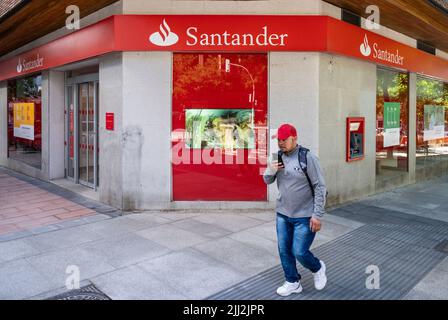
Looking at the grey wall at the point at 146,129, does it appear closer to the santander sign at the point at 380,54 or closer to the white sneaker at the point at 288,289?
the white sneaker at the point at 288,289

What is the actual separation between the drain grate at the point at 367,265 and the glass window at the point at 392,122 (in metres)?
3.67

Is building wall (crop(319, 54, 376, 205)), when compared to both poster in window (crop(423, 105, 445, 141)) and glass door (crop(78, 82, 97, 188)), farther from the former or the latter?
glass door (crop(78, 82, 97, 188))

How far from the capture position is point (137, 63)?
7.85 meters

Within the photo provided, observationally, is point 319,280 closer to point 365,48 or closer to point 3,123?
point 365,48

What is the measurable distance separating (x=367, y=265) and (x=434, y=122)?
10.2 meters

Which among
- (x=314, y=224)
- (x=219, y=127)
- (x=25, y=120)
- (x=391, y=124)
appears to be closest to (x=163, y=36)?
(x=219, y=127)

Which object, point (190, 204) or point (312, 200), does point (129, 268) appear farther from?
point (190, 204)

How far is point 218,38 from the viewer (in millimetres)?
7730

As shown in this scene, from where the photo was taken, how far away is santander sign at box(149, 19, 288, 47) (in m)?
7.71

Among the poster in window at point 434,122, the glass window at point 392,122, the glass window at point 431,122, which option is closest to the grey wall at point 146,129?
the glass window at point 392,122

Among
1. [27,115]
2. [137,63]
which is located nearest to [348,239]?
[137,63]

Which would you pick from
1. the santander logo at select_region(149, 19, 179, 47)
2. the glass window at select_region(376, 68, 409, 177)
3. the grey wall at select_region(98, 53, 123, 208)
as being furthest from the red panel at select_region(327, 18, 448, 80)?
the grey wall at select_region(98, 53, 123, 208)

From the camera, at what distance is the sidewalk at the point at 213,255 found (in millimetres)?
4438
